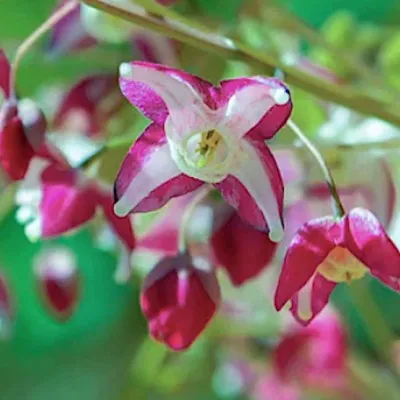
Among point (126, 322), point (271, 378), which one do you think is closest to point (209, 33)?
point (271, 378)

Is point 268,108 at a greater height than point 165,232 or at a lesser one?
greater

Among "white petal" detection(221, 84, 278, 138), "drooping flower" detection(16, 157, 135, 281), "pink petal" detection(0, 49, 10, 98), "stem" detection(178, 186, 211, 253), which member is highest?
"pink petal" detection(0, 49, 10, 98)

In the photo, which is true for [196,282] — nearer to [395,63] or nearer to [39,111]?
[39,111]

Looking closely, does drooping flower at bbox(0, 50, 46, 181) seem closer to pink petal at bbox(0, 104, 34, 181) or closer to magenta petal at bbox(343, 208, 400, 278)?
pink petal at bbox(0, 104, 34, 181)

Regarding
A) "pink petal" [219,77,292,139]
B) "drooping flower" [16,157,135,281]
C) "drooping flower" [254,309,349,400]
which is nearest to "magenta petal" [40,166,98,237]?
"drooping flower" [16,157,135,281]

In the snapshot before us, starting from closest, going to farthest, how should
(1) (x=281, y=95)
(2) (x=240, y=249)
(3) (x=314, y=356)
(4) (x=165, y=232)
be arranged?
(1) (x=281, y=95)
(2) (x=240, y=249)
(4) (x=165, y=232)
(3) (x=314, y=356)

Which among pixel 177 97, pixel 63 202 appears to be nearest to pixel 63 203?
pixel 63 202

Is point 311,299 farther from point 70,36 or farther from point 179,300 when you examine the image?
point 70,36
